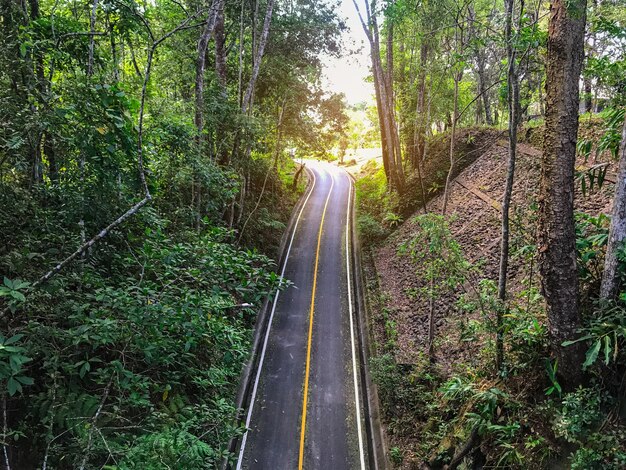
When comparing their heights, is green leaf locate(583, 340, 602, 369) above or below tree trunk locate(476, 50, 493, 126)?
below

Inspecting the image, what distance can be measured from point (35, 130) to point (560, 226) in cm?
813

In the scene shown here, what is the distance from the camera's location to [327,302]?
1833 cm

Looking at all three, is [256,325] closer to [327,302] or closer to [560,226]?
[327,302]

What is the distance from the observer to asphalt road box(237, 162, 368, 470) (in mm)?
10898

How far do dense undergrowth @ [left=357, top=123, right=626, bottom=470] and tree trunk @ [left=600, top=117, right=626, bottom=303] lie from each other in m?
0.23

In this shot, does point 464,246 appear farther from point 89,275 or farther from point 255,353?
point 89,275

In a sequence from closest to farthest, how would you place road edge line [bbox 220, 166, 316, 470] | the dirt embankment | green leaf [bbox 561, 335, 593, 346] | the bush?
1. green leaf [bbox 561, 335, 593, 346]
2. the dirt embankment
3. road edge line [bbox 220, 166, 316, 470]
4. the bush

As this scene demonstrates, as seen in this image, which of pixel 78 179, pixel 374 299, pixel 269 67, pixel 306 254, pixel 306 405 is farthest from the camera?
pixel 306 254

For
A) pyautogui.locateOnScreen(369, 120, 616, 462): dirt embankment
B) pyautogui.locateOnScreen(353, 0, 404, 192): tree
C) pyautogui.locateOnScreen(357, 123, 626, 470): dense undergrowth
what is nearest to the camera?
pyautogui.locateOnScreen(357, 123, 626, 470): dense undergrowth

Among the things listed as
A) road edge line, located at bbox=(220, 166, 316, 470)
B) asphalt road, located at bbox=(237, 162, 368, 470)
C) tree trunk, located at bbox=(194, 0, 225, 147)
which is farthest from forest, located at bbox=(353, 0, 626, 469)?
tree trunk, located at bbox=(194, 0, 225, 147)

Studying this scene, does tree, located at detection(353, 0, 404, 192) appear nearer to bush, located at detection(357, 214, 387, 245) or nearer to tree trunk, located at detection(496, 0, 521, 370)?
bush, located at detection(357, 214, 387, 245)

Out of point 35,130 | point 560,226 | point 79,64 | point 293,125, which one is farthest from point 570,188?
point 293,125

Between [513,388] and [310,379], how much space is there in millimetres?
7953

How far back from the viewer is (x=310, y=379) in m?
13.6
